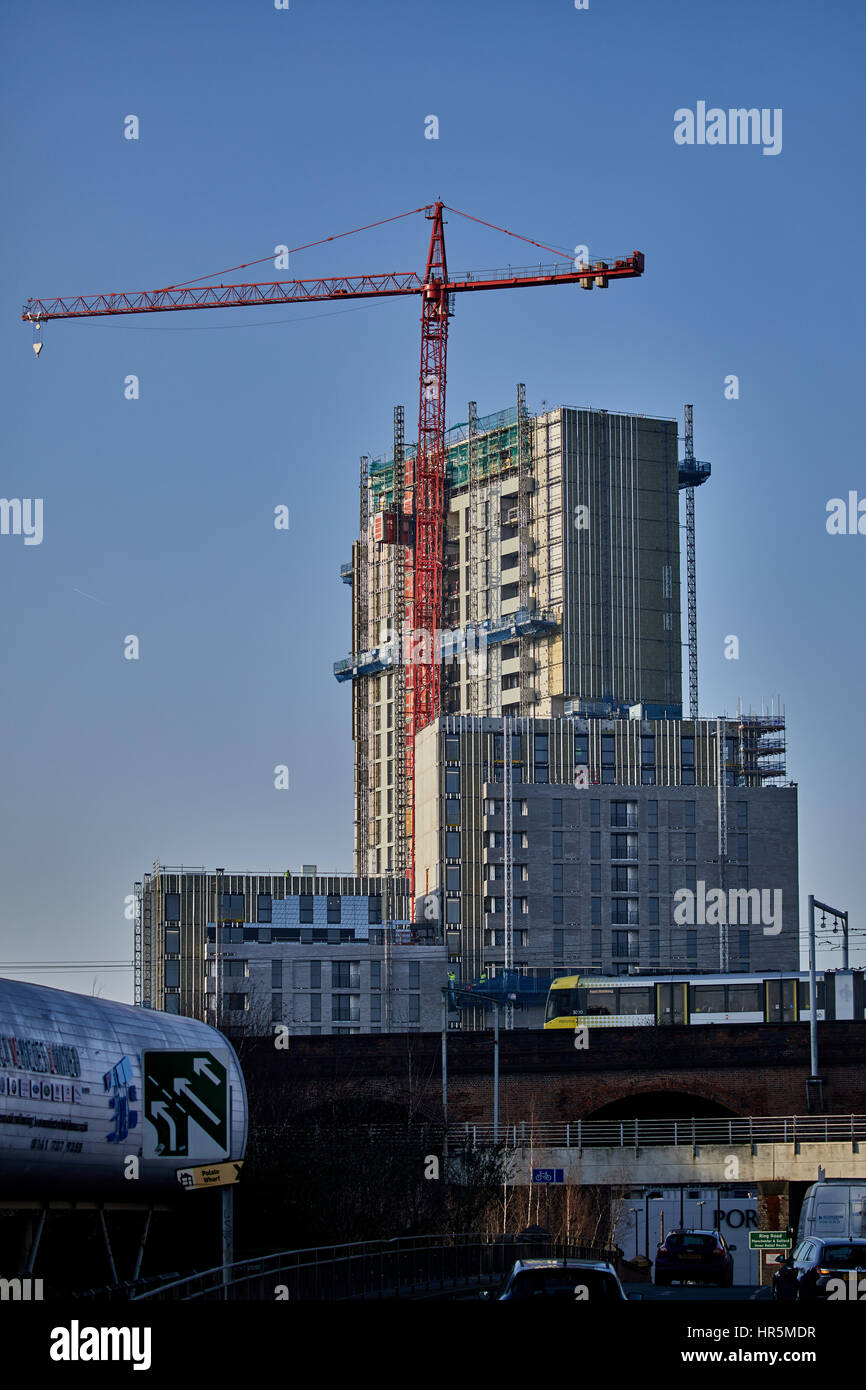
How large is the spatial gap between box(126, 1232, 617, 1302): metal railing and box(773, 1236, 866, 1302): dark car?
20.3ft

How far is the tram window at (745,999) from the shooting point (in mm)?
87500

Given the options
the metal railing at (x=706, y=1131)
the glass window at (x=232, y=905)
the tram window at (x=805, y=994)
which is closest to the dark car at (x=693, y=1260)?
the metal railing at (x=706, y=1131)

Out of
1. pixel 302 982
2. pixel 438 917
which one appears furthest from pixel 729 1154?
pixel 438 917

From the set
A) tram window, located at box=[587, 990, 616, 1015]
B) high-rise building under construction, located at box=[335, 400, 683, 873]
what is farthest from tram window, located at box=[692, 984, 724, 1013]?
high-rise building under construction, located at box=[335, 400, 683, 873]

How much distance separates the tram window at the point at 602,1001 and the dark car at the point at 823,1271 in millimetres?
59626

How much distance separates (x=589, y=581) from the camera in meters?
188

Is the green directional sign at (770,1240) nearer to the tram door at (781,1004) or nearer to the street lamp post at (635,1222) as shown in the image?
the street lamp post at (635,1222)

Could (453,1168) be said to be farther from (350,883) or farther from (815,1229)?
(350,883)

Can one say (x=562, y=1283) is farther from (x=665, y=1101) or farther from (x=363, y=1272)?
(x=665, y=1101)

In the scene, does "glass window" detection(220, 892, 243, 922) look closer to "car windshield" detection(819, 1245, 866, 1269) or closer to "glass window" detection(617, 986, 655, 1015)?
"glass window" detection(617, 986, 655, 1015)

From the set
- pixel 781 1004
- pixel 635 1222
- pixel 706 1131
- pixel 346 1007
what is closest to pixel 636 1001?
pixel 706 1131

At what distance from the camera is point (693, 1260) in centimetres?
4753

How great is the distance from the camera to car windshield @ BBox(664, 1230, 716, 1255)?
4778 cm
